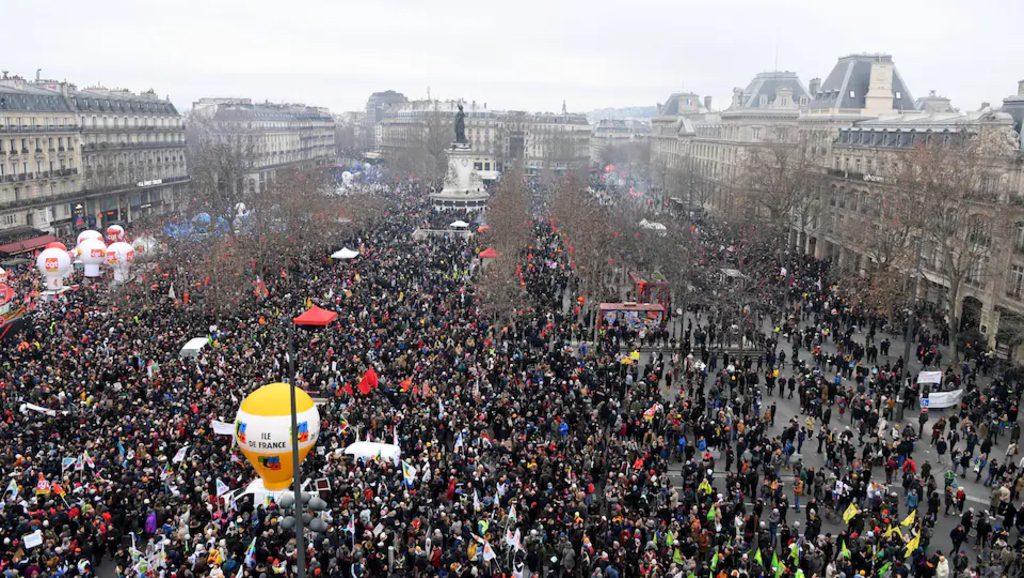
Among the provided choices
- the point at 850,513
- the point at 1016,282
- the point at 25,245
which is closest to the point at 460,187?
the point at 25,245

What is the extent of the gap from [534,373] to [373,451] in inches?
330

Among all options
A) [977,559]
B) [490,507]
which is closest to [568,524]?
[490,507]

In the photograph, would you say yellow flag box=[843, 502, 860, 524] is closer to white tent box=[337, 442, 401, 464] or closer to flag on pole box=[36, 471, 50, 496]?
white tent box=[337, 442, 401, 464]

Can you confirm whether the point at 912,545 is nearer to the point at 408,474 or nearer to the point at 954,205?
the point at 408,474

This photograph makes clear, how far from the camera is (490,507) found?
63.9 feet

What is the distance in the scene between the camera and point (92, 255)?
4456cm

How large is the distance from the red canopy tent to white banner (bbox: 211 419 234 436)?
38.7 feet

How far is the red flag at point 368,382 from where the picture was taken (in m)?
26.1

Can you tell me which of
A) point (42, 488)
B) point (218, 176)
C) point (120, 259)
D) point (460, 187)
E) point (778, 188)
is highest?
point (218, 176)

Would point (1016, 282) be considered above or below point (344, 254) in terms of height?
above

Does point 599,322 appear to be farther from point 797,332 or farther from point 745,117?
point 745,117

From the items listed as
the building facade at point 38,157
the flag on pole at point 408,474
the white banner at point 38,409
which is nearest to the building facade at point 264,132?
the building facade at point 38,157

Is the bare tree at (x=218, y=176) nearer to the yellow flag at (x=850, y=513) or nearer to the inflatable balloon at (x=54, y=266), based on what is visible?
the inflatable balloon at (x=54, y=266)

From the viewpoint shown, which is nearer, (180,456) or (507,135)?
(180,456)
